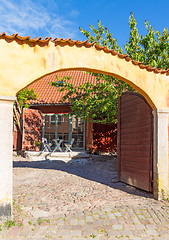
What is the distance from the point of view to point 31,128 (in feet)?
37.1

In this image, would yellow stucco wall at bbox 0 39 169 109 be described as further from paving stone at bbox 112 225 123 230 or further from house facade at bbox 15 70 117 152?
house facade at bbox 15 70 117 152

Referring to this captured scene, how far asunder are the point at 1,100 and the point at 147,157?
3.42 metres

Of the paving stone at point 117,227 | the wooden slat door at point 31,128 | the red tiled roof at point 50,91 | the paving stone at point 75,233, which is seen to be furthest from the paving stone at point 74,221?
the red tiled roof at point 50,91

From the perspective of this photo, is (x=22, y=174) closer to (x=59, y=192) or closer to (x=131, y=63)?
(x=59, y=192)

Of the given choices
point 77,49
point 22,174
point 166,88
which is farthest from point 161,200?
point 22,174

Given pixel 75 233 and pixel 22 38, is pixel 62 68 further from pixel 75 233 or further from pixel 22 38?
pixel 75 233

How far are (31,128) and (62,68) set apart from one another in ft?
26.5

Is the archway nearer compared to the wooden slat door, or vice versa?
the archway

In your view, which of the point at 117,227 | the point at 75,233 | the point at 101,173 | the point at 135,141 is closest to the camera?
the point at 75,233

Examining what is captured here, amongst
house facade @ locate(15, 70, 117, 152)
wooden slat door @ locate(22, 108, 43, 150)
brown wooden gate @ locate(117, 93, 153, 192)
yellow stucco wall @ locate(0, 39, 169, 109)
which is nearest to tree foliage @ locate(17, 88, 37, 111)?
house facade @ locate(15, 70, 117, 152)

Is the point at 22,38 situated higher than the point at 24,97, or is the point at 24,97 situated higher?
the point at 24,97

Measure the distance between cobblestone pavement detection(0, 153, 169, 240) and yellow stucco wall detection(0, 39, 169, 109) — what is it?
2110 mm

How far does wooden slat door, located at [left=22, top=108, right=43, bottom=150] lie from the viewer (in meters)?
11.0

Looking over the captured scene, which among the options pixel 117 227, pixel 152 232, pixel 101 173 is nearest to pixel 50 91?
pixel 101 173
